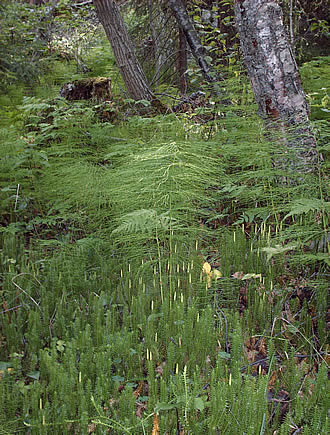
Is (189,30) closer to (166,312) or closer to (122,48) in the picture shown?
(122,48)

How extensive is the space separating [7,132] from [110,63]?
17.9 feet

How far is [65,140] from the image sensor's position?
203 inches

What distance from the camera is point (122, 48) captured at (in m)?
6.49

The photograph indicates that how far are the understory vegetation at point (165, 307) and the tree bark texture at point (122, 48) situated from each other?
208 cm

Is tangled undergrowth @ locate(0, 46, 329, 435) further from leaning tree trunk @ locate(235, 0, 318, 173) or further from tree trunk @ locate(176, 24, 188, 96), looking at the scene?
tree trunk @ locate(176, 24, 188, 96)

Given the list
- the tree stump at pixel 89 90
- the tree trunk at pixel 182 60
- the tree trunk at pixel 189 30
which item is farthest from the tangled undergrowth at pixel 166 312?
the tree trunk at pixel 182 60

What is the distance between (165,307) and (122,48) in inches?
193

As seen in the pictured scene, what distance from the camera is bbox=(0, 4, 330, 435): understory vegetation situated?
201 cm

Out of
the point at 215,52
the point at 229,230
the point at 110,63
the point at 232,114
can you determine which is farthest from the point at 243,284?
the point at 110,63

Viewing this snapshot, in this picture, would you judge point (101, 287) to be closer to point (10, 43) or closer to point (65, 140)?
point (65, 140)

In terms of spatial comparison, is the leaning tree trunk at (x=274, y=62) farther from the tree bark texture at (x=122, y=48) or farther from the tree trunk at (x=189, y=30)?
the tree bark texture at (x=122, y=48)

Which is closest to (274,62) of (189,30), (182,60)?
(189,30)

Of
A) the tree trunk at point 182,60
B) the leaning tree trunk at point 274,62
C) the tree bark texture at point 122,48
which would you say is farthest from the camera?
the tree trunk at point 182,60

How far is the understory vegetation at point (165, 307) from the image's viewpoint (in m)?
2.01
